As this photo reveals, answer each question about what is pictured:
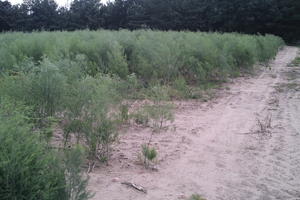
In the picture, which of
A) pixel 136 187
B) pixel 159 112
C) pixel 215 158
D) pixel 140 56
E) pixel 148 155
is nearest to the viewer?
pixel 136 187

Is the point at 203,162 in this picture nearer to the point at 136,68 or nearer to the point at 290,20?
the point at 136,68

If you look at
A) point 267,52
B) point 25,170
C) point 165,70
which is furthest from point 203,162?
point 267,52

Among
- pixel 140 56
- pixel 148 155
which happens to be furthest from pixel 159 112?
pixel 140 56

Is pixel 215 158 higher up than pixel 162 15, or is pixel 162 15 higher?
pixel 162 15

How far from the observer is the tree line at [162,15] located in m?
40.5

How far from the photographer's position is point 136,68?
11.1 m

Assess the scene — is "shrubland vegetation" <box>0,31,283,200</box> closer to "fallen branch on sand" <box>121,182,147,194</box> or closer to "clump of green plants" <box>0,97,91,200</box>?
"clump of green plants" <box>0,97,91,200</box>

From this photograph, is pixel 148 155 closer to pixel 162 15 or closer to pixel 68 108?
pixel 68 108

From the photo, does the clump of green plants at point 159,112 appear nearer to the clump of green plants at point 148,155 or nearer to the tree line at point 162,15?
the clump of green plants at point 148,155

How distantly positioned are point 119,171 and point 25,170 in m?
2.25

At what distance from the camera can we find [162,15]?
4384cm

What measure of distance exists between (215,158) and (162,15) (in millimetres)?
39748

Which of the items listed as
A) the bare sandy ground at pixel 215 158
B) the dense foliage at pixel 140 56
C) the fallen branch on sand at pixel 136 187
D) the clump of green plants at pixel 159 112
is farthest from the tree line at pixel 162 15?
the fallen branch on sand at pixel 136 187

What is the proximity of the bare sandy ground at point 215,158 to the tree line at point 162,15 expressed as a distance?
3337 centimetres
